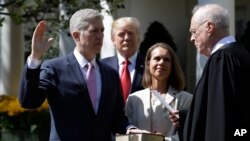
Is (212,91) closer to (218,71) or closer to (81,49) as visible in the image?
(218,71)

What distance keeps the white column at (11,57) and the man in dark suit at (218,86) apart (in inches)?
341

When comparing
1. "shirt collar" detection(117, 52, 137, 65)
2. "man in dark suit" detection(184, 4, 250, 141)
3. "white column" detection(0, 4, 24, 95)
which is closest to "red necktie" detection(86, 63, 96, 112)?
"man in dark suit" detection(184, 4, 250, 141)

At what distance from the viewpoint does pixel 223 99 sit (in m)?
4.25

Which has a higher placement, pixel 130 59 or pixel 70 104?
pixel 130 59

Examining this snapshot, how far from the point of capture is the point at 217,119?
4273 millimetres

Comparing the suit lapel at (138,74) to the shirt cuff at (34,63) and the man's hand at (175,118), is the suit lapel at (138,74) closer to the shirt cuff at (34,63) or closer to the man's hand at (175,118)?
the man's hand at (175,118)

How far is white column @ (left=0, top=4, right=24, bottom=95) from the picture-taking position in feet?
42.0

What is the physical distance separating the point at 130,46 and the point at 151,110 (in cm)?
92

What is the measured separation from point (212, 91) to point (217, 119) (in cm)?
19

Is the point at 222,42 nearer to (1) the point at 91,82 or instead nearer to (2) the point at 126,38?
(1) the point at 91,82

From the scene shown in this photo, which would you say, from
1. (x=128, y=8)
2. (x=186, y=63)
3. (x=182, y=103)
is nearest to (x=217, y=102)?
(x=182, y=103)

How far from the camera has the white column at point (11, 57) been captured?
42.0ft

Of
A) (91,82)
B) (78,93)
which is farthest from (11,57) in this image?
(78,93)

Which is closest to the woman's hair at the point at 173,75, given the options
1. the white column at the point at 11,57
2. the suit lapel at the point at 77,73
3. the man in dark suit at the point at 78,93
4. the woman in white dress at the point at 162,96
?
the woman in white dress at the point at 162,96
